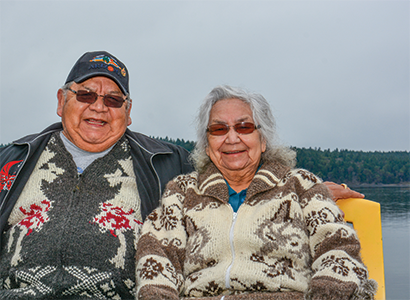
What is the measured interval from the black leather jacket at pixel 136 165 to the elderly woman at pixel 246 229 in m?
0.27

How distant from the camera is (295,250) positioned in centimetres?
237

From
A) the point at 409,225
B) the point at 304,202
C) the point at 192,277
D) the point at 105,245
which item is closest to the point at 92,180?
the point at 105,245

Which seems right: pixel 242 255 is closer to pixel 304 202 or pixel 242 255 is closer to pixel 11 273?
pixel 304 202

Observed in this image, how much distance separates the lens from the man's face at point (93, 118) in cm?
306

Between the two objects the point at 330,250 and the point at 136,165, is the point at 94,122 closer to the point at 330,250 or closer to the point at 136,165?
the point at 136,165

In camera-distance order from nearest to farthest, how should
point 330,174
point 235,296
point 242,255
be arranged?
point 235,296, point 242,255, point 330,174

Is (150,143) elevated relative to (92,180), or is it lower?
elevated

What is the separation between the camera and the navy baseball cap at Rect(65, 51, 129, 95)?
10.0ft

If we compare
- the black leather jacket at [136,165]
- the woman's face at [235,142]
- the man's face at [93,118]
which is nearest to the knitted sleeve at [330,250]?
the woman's face at [235,142]

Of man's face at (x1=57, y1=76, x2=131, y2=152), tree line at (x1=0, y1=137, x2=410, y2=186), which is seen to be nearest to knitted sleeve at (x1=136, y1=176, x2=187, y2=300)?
man's face at (x1=57, y1=76, x2=131, y2=152)

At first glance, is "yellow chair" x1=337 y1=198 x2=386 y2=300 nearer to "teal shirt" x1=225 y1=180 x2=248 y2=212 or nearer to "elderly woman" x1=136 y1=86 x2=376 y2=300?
"elderly woman" x1=136 y1=86 x2=376 y2=300

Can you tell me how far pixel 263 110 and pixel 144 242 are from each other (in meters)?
1.29

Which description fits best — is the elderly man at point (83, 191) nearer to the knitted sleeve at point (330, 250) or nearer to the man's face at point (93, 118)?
the man's face at point (93, 118)

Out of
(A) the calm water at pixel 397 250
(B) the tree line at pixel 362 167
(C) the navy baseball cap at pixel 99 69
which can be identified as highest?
(B) the tree line at pixel 362 167
